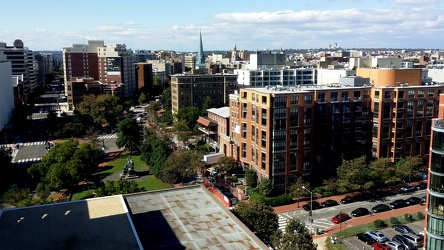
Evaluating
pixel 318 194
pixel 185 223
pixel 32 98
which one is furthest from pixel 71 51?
pixel 185 223

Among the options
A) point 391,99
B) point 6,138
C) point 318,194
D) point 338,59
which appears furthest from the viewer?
point 338,59

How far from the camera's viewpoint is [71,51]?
153500 mm

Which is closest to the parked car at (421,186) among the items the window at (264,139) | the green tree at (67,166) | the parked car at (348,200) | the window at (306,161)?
the parked car at (348,200)

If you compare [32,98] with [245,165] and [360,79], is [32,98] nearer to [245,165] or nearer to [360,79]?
[245,165]

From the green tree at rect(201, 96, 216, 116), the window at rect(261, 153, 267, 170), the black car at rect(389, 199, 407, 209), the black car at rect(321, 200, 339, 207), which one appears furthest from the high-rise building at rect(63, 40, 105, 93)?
the black car at rect(389, 199, 407, 209)

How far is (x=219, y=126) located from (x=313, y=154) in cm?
2460

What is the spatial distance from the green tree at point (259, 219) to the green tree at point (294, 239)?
176cm

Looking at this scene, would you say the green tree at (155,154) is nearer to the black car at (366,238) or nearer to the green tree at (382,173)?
the green tree at (382,173)

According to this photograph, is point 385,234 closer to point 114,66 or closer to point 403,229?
point 403,229

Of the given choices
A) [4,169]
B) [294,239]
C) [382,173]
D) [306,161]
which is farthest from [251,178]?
[4,169]

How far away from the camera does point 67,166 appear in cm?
5797

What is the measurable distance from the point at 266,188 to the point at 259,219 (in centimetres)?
1726

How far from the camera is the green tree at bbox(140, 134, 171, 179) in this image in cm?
6469

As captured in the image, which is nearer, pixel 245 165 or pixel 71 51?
pixel 245 165
